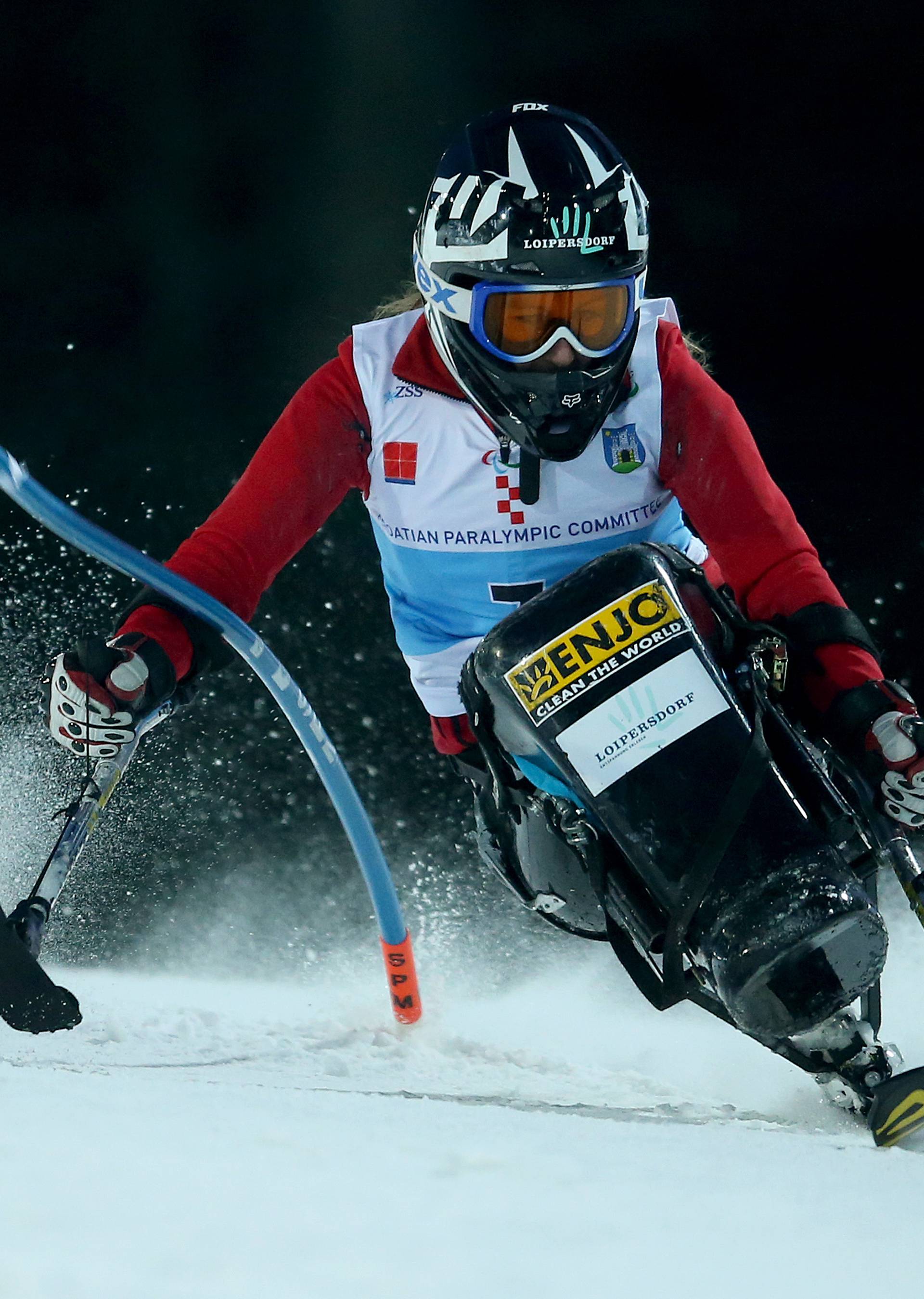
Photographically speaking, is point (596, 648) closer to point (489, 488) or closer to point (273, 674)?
point (489, 488)

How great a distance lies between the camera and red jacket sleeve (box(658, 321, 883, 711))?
7.49ft

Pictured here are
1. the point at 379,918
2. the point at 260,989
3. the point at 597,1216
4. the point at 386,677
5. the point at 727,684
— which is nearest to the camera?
the point at 597,1216

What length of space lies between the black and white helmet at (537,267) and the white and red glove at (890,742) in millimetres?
707

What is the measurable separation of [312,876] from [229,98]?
2.85m

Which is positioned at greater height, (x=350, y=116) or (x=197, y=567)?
(x=350, y=116)

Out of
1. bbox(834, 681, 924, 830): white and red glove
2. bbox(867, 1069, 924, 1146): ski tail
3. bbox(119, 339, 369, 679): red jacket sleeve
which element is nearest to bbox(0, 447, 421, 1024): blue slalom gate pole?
bbox(119, 339, 369, 679): red jacket sleeve

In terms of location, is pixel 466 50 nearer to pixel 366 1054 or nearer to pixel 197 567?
pixel 197 567

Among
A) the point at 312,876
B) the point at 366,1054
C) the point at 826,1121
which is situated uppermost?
the point at 826,1121

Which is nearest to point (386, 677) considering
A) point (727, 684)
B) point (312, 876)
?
point (312, 876)

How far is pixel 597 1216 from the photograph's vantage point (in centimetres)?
125

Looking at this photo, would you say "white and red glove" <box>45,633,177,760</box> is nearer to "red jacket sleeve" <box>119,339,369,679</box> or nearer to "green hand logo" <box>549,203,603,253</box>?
"red jacket sleeve" <box>119,339,369,679</box>

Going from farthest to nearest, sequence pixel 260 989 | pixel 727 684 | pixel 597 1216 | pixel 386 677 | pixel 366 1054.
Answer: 1. pixel 386 677
2. pixel 260 989
3. pixel 366 1054
4. pixel 727 684
5. pixel 597 1216

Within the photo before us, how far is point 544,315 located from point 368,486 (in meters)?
0.59

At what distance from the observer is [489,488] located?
2.48 metres
